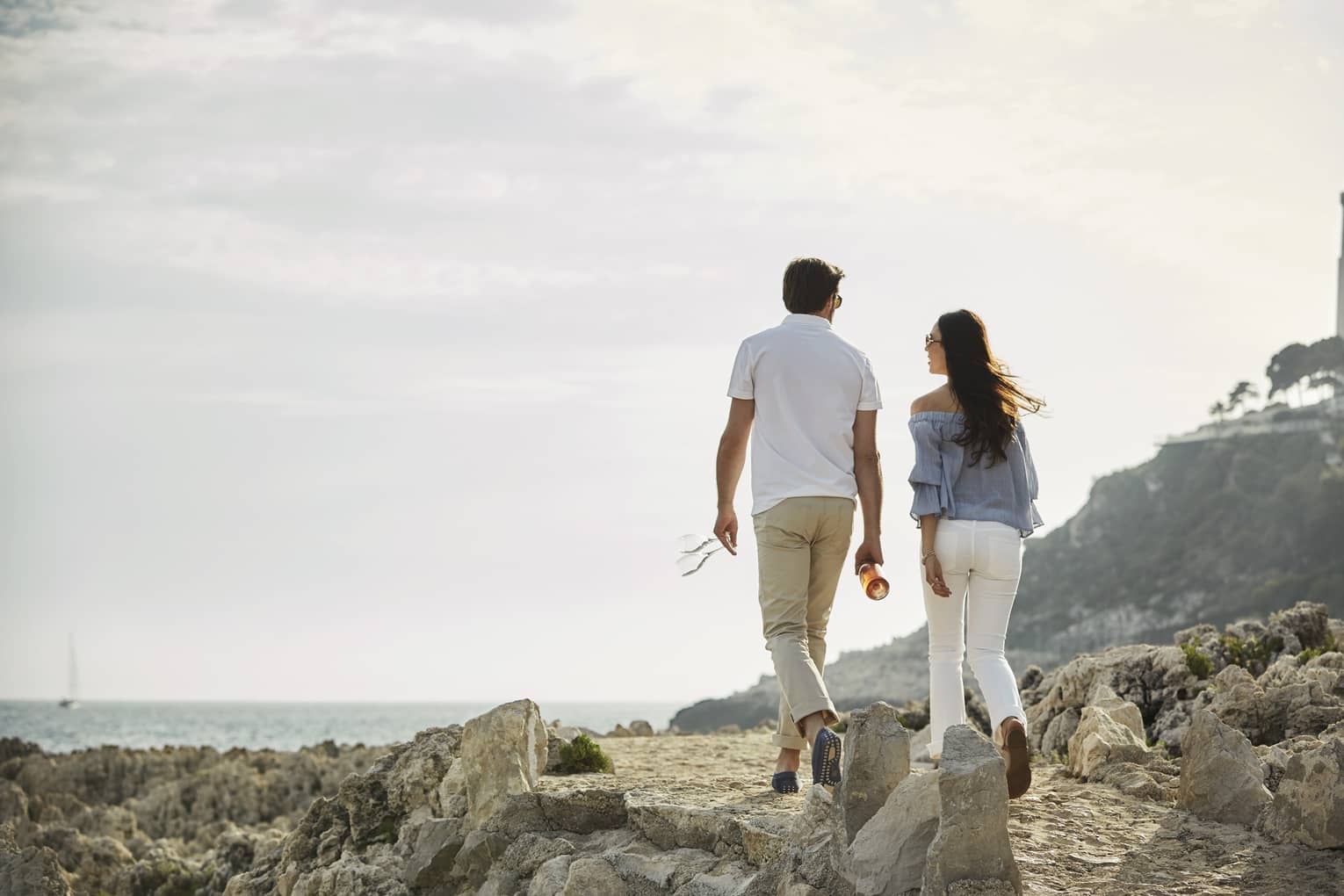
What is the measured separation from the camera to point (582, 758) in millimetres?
10164

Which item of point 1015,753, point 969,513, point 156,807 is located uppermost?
point 969,513

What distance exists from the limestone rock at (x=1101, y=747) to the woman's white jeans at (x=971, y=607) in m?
1.62

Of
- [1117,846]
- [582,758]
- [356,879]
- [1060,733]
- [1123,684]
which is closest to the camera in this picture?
[1117,846]

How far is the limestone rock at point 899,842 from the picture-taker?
18.1 feet

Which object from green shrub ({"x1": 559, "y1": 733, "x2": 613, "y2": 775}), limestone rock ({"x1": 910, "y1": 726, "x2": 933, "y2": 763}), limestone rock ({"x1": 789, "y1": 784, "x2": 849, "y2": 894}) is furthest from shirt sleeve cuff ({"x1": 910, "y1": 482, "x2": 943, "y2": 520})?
limestone rock ({"x1": 910, "y1": 726, "x2": 933, "y2": 763})

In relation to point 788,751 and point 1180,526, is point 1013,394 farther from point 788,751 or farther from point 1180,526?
point 1180,526

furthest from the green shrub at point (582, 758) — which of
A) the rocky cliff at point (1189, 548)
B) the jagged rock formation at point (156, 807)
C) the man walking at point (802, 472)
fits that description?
the rocky cliff at point (1189, 548)

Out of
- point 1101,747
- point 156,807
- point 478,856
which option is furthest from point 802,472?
point 156,807

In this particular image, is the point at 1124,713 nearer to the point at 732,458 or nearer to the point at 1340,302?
the point at 732,458

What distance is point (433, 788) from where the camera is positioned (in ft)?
32.6

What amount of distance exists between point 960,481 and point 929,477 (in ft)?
0.69

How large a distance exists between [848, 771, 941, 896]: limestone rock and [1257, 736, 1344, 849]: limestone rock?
5.70 feet

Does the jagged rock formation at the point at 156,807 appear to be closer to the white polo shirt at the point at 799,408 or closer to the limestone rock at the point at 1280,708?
the white polo shirt at the point at 799,408

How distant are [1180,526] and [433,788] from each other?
83.5m
